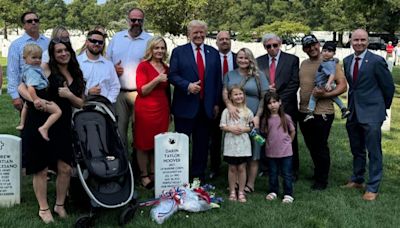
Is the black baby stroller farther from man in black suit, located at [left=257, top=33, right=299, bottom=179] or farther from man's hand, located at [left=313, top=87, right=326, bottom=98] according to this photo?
man's hand, located at [left=313, top=87, right=326, bottom=98]

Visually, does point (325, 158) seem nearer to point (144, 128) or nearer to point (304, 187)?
point (304, 187)

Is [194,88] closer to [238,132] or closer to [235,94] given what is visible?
[235,94]

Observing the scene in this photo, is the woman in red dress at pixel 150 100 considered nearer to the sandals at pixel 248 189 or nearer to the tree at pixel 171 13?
the sandals at pixel 248 189

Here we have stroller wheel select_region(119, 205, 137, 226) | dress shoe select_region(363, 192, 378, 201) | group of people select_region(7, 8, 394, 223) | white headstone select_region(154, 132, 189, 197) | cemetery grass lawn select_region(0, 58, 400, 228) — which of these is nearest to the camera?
stroller wheel select_region(119, 205, 137, 226)

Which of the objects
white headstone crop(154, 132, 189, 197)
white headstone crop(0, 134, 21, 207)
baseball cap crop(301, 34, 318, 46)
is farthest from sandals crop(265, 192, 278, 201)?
white headstone crop(0, 134, 21, 207)

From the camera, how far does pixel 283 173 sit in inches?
238

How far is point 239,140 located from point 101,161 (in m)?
1.67

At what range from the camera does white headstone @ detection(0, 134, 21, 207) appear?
217 inches

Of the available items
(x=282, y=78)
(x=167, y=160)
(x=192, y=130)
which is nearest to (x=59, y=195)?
(x=167, y=160)

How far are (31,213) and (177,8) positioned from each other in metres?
38.9

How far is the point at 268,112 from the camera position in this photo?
19.7 feet

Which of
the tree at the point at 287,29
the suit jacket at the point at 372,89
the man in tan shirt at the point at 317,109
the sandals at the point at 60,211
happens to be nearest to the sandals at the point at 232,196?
the man in tan shirt at the point at 317,109

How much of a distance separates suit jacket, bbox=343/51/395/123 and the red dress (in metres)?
2.35

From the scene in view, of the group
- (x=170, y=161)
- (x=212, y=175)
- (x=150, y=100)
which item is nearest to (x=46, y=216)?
(x=170, y=161)
